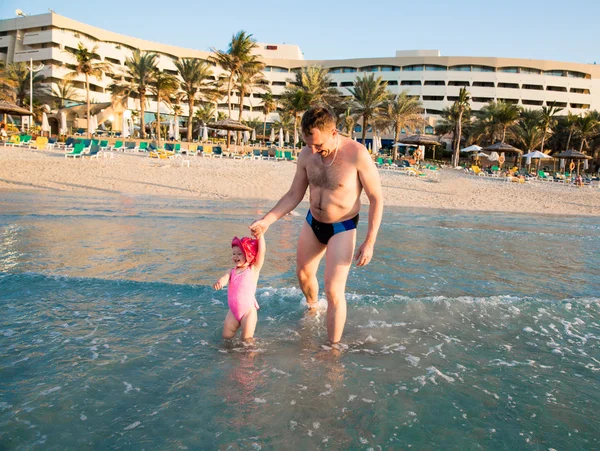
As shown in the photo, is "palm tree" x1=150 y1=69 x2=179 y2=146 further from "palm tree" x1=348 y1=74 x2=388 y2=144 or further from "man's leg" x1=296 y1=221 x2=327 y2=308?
"man's leg" x1=296 y1=221 x2=327 y2=308

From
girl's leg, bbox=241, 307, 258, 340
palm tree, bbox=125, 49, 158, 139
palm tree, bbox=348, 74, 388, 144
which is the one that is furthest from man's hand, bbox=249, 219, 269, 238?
palm tree, bbox=125, 49, 158, 139

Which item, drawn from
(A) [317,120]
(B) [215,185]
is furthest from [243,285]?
(B) [215,185]

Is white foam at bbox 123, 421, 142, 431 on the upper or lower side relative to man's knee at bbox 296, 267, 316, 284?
lower

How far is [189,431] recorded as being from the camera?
228 centimetres

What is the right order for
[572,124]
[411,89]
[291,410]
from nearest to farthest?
[291,410]
[572,124]
[411,89]

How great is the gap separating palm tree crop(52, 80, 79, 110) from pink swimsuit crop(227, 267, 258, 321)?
2262 inches

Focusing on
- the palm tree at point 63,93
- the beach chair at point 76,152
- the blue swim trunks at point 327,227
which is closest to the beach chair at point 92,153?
the beach chair at point 76,152

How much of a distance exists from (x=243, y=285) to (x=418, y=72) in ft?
249

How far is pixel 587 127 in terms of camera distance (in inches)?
1747

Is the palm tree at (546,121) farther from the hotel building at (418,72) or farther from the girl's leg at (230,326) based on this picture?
the girl's leg at (230,326)

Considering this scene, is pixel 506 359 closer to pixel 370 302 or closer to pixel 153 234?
pixel 370 302

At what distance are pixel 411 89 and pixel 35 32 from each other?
174ft

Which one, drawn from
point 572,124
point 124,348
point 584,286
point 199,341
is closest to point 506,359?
point 199,341

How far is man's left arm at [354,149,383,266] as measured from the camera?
10.5 ft
